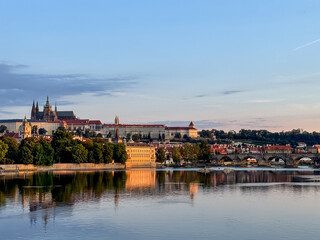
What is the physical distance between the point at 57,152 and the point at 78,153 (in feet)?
11.6

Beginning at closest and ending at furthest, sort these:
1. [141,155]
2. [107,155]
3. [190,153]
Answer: [107,155]
[141,155]
[190,153]

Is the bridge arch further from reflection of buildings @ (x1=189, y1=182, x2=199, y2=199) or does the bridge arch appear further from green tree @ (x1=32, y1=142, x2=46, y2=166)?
reflection of buildings @ (x1=189, y1=182, x2=199, y2=199)

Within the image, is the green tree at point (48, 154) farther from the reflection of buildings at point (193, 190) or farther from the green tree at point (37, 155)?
the reflection of buildings at point (193, 190)

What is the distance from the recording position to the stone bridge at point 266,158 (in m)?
119

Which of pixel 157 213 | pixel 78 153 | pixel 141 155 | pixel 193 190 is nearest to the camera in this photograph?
pixel 157 213

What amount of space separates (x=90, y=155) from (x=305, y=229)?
2654 inches

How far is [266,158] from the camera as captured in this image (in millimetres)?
125438

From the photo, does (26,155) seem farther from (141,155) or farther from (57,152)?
(141,155)

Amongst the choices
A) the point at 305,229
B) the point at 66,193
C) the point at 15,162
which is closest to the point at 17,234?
the point at 305,229

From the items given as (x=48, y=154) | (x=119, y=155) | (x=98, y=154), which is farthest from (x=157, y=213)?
(x=119, y=155)

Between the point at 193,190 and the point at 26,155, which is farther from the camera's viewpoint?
the point at 26,155

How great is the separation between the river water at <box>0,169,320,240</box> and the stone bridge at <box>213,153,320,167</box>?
69870 millimetres

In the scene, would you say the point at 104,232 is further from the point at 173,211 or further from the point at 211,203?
the point at 211,203

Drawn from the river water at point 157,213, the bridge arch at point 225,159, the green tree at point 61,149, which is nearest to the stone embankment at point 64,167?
the green tree at point 61,149
